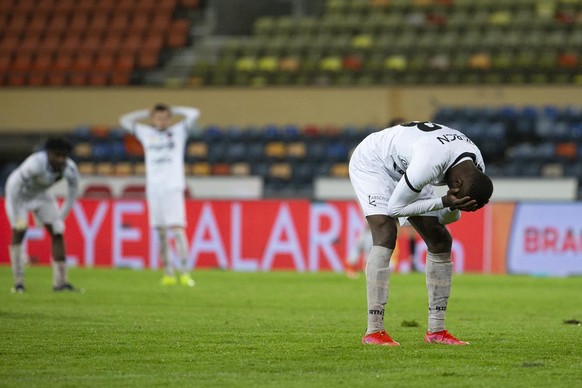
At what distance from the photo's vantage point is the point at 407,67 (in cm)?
2886

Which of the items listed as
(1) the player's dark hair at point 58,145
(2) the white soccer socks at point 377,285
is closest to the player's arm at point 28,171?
(1) the player's dark hair at point 58,145

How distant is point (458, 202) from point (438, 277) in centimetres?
126

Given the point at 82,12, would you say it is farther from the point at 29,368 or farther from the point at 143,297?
the point at 29,368

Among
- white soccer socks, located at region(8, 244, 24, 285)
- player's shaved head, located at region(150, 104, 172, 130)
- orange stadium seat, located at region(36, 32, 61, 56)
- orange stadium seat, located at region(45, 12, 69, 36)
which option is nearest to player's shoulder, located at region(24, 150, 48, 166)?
white soccer socks, located at region(8, 244, 24, 285)

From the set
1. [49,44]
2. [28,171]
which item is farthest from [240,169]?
[28,171]

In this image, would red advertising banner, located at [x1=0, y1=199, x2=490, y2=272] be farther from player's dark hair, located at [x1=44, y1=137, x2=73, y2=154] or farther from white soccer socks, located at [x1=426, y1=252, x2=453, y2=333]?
white soccer socks, located at [x1=426, y1=252, x2=453, y2=333]

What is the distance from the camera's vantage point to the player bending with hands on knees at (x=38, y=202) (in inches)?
592

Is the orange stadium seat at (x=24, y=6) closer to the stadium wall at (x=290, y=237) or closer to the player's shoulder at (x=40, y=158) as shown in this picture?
the stadium wall at (x=290, y=237)

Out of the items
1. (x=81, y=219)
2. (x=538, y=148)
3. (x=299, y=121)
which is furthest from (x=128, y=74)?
(x=538, y=148)

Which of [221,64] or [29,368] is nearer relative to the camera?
[29,368]

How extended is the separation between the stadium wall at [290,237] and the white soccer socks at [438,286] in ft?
38.2

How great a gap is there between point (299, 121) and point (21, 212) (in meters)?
14.7

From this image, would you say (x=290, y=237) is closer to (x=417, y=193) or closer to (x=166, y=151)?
(x=166, y=151)

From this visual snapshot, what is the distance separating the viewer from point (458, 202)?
8430 millimetres
